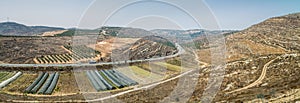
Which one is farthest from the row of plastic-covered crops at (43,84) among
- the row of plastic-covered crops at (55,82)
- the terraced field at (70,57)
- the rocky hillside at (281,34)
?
the rocky hillside at (281,34)

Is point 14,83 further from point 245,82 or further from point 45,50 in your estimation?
point 45,50

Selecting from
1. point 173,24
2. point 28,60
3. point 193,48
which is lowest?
point 28,60

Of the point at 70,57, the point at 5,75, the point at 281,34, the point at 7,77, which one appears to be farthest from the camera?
the point at 70,57

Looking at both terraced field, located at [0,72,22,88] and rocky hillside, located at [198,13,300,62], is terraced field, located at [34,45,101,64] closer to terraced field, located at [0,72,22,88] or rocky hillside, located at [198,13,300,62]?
terraced field, located at [0,72,22,88]

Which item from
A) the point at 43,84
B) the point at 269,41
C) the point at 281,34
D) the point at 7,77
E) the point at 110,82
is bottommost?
the point at 7,77

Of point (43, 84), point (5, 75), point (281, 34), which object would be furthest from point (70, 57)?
point (281, 34)

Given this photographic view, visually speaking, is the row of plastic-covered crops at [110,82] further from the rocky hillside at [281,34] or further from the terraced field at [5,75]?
the rocky hillside at [281,34]

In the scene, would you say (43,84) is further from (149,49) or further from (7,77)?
(149,49)

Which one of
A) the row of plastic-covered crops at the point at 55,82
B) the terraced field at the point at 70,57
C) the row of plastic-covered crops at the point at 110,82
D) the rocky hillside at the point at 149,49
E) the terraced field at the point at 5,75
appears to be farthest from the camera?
the terraced field at the point at 70,57

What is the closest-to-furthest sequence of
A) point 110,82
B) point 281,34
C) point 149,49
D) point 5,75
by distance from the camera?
point 110,82 < point 5,75 < point 281,34 < point 149,49

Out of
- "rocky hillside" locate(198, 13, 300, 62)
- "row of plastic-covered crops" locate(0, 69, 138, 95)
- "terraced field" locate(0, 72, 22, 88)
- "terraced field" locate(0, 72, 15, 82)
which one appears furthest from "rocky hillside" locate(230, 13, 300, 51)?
"terraced field" locate(0, 72, 15, 82)

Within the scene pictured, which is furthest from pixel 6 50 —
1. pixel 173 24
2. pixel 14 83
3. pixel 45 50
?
pixel 173 24
